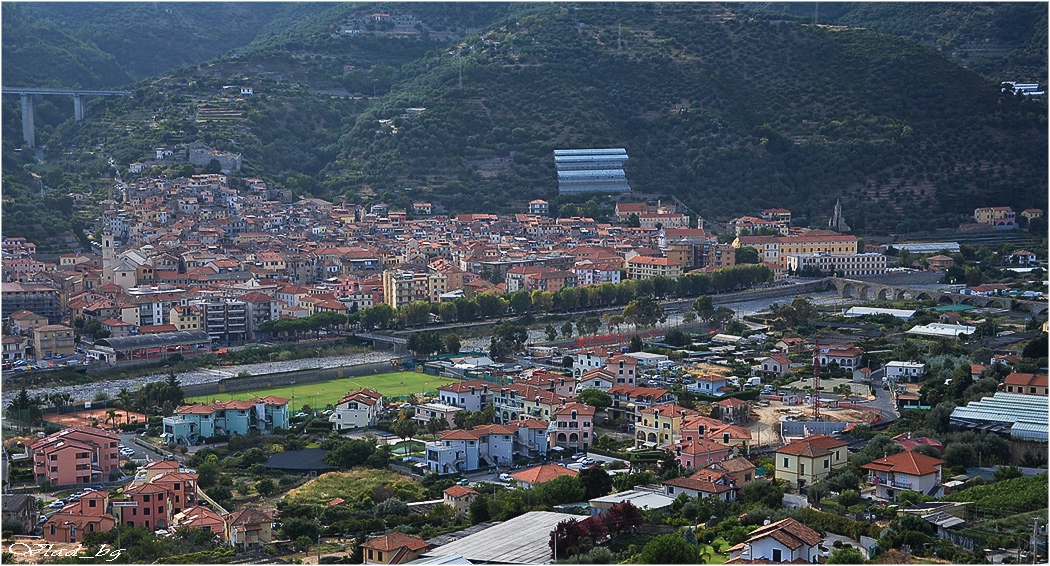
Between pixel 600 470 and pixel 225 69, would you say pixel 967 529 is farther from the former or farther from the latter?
pixel 225 69

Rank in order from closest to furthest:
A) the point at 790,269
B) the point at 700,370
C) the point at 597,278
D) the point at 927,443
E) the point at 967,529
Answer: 1. the point at 967,529
2. the point at 927,443
3. the point at 700,370
4. the point at 597,278
5. the point at 790,269

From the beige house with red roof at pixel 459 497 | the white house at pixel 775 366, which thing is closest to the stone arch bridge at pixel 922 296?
the white house at pixel 775 366

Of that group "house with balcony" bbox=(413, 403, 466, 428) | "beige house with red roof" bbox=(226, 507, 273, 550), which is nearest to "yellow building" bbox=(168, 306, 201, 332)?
"house with balcony" bbox=(413, 403, 466, 428)

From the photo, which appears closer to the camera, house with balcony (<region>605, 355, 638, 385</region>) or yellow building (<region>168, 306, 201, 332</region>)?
house with balcony (<region>605, 355, 638, 385</region>)

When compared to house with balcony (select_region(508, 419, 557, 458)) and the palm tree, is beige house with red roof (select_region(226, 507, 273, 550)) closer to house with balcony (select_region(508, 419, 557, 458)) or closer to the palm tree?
house with balcony (select_region(508, 419, 557, 458))

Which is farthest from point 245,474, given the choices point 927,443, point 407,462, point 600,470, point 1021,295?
point 1021,295

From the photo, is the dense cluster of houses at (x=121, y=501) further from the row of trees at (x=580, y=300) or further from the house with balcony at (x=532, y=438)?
the row of trees at (x=580, y=300)

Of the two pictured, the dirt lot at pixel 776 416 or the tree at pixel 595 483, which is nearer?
the tree at pixel 595 483
